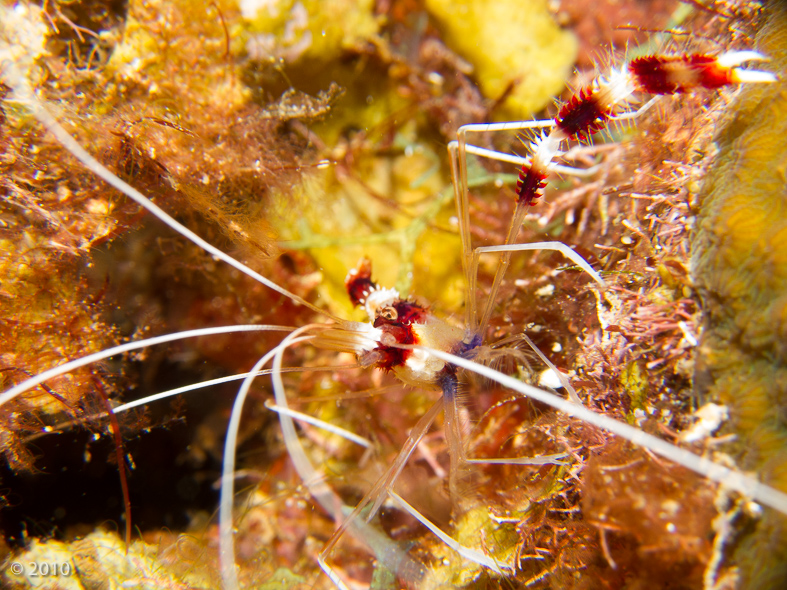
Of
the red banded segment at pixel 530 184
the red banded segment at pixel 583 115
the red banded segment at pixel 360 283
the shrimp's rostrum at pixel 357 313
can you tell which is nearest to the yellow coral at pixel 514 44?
the shrimp's rostrum at pixel 357 313

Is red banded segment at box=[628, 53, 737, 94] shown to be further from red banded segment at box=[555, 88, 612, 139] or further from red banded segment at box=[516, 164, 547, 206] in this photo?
red banded segment at box=[516, 164, 547, 206]

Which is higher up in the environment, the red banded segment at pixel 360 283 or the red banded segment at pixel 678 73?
the red banded segment at pixel 678 73

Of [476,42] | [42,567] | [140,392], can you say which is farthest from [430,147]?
[42,567]

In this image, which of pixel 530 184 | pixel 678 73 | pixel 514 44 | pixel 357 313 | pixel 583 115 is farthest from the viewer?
pixel 357 313

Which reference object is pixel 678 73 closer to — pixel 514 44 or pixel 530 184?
pixel 530 184

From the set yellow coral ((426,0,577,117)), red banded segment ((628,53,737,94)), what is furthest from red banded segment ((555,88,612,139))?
yellow coral ((426,0,577,117))

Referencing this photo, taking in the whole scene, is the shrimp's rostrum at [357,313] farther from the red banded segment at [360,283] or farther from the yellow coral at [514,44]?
the yellow coral at [514,44]

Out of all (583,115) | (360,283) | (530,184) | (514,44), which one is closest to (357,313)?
(360,283)

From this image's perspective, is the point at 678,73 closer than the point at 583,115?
Yes
